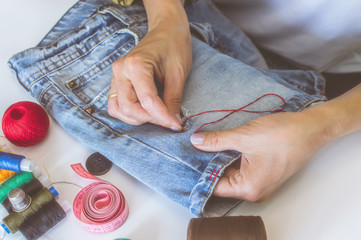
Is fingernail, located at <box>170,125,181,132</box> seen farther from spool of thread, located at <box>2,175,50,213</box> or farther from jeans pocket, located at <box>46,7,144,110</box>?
spool of thread, located at <box>2,175,50,213</box>

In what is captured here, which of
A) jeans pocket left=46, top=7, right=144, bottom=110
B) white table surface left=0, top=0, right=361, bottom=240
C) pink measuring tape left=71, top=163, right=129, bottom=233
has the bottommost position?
white table surface left=0, top=0, right=361, bottom=240

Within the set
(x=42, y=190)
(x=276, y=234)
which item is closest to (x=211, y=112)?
(x=276, y=234)

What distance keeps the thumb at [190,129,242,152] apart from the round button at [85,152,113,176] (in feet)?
0.69

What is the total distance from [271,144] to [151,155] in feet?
0.81

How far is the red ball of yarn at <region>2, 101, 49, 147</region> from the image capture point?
0.70 meters

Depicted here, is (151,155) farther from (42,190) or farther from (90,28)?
(90,28)

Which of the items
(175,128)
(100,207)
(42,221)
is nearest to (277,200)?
(175,128)

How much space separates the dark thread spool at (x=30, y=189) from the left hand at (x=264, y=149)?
346 millimetres

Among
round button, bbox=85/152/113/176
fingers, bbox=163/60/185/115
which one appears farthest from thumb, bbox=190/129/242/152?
round button, bbox=85/152/113/176

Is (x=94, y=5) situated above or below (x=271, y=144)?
above

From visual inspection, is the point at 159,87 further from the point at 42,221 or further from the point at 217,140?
the point at 42,221

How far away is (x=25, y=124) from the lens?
699 millimetres

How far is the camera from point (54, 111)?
75 cm

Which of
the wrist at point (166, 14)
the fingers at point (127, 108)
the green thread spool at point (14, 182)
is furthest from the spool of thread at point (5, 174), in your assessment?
the wrist at point (166, 14)
